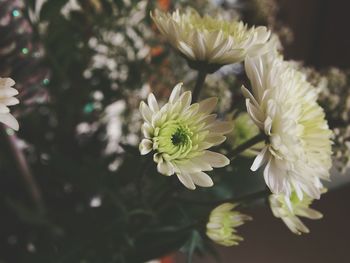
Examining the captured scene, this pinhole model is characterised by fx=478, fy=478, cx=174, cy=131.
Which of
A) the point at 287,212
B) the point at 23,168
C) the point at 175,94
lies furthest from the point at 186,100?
the point at 23,168

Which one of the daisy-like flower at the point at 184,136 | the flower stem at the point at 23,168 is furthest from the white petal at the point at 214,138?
the flower stem at the point at 23,168

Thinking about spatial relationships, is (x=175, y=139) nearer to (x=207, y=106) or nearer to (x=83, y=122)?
(x=207, y=106)

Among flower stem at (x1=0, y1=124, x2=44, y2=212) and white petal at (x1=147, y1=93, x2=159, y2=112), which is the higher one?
white petal at (x1=147, y1=93, x2=159, y2=112)

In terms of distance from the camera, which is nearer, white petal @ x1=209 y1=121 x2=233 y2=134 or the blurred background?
white petal @ x1=209 y1=121 x2=233 y2=134

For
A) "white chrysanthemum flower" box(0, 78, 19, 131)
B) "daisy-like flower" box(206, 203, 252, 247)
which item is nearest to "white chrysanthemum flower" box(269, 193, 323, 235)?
"daisy-like flower" box(206, 203, 252, 247)

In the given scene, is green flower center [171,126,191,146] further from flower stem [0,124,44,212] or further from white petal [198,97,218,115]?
flower stem [0,124,44,212]

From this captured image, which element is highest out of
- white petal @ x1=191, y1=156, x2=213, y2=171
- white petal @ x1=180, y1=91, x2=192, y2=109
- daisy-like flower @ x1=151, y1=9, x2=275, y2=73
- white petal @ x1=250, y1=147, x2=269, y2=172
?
daisy-like flower @ x1=151, y1=9, x2=275, y2=73
